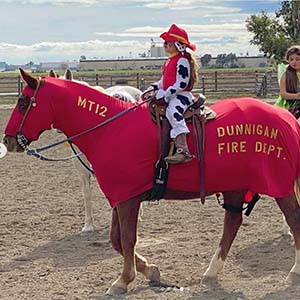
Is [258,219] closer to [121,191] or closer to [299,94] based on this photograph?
[299,94]

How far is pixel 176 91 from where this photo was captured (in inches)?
215

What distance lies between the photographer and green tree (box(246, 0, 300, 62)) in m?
30.3

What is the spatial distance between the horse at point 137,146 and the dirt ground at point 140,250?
0.40 metres

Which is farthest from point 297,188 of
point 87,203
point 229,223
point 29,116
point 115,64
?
point 115,64

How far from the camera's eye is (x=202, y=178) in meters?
5.52

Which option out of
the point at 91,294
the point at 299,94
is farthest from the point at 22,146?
the point at 299,94

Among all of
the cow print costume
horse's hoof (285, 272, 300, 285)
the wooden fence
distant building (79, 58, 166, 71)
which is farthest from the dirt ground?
distant building (79, 58, 166, 71)

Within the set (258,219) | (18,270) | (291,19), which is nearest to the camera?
(18,270)

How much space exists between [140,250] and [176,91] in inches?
84.2

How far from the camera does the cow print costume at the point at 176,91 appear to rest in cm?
539

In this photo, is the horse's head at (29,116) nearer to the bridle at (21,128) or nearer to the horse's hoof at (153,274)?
the bridle at (21,128)

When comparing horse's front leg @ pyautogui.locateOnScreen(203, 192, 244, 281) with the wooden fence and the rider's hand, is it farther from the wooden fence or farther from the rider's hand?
the wooden fence

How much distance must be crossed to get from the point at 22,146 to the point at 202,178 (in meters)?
1.50

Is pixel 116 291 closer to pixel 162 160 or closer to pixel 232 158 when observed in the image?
pixel 162 160
